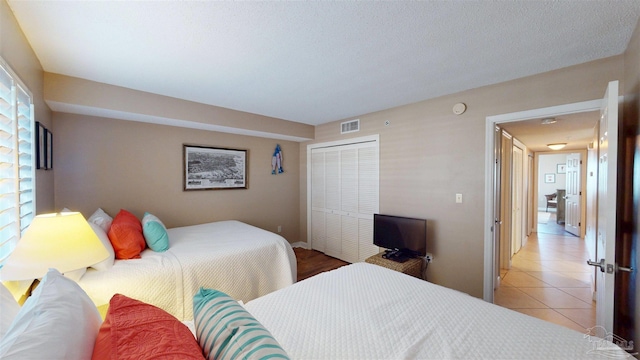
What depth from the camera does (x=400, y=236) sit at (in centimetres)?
303

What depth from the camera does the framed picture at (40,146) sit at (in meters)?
1.86

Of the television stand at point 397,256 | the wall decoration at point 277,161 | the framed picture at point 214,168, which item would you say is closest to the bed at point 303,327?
the television stand at point 397,256

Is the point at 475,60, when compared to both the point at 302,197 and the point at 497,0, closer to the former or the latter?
the point at 497,0

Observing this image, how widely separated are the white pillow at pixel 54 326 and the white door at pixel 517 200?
16.2 feet

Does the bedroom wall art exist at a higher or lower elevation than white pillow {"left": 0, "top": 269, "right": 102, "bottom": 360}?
higher

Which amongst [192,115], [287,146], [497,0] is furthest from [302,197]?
[497,0]

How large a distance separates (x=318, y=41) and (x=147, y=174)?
9.20ft

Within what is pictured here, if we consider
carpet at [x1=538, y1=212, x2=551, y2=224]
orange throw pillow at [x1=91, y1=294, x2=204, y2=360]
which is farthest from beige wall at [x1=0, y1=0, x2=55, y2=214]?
carpet at [x1=538, y1=212, x2=551, y2=224]

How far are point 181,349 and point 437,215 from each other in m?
2.82

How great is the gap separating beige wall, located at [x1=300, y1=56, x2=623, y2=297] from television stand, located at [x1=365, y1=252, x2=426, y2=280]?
193 mm

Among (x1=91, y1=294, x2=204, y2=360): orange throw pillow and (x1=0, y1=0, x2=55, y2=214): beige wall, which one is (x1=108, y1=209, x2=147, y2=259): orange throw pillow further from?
(x1=91, y1=294, x2=204, y2=360): orange throw pillow

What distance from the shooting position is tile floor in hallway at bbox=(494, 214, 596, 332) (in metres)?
2.53

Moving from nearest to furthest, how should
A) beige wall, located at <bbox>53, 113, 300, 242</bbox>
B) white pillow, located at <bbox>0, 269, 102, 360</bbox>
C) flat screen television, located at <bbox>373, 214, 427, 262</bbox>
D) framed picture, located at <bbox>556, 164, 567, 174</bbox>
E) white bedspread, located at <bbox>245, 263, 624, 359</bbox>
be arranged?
white pillow, located at <bbox>0, 269, 102, 360</bbox>, white bedspread, located at <bbox>245, 263, 624, 359</bbox>, beige wall, located at <bbox>53, 113, 300, 242</bbox>, flat screen television, located at <bbox>373, 214, 427, 262</bbox>, framed picture, located at <bbox>556, 164, 567, 174</bbox>

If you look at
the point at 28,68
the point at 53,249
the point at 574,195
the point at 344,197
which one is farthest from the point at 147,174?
the point at 574,195
